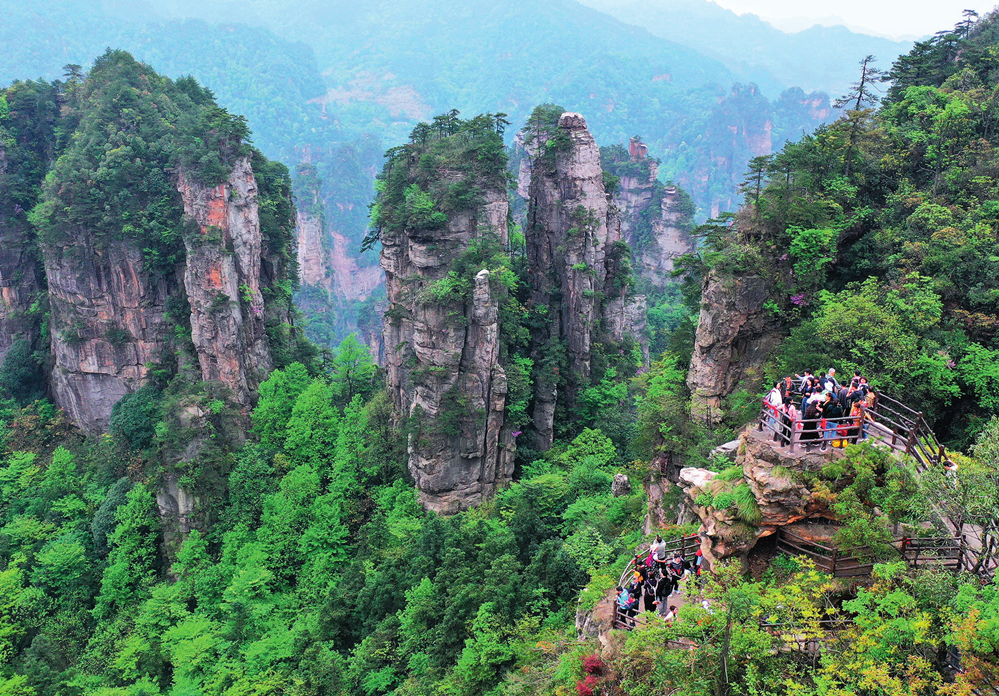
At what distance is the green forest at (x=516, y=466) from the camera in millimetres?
10953

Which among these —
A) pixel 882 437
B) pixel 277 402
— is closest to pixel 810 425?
pixel 882 437

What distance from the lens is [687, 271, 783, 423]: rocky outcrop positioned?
1953cm

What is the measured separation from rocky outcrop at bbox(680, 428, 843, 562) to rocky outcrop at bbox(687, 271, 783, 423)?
6910 millimetres

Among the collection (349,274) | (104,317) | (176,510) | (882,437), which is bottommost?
(176,510)

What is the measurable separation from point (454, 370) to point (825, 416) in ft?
60.5

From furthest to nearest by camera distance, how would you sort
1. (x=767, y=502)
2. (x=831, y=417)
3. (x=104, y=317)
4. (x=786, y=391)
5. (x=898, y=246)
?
(x=104, y=317) < (x=898, y=246) < (x=786, y=391) < (x=831, y=417) < (x=767, y=502)

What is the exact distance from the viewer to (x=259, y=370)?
36.5 meters

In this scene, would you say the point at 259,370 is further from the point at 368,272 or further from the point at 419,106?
the point at 419,106

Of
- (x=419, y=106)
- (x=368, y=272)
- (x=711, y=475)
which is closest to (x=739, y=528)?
(x=711, y=475)

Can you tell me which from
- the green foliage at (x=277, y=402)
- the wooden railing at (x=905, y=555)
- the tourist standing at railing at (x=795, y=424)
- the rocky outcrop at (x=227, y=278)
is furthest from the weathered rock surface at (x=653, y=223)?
the wooden railing at (x=905, y=555)

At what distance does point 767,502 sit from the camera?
12234 mm

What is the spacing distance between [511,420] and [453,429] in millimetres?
3087

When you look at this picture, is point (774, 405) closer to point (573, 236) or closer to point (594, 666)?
point (594, 666)

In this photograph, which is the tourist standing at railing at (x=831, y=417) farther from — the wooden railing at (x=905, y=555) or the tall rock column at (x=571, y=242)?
the tall rock column at (x=571, y=242)
